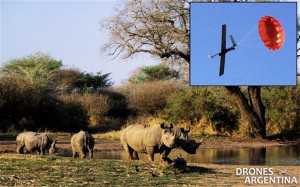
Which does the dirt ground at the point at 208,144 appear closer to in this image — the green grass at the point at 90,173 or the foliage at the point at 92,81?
the green grass at the point at 90,173

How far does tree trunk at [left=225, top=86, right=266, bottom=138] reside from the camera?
2953 centimetres

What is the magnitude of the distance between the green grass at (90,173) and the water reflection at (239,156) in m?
4.22

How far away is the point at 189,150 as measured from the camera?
15.6 meters

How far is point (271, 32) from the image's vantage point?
20.3m

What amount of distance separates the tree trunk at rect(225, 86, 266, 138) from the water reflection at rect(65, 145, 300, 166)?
15.4 ft

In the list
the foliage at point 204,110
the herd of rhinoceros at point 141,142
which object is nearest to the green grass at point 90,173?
the herd of rhinoceros at point 141,142

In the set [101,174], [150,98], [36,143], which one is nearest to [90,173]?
[101,174]

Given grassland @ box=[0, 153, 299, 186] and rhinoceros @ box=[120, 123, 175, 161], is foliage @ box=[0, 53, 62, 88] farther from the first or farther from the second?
grassland @ box=[0, 153, 299, 186]

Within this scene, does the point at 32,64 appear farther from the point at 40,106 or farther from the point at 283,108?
the point at 283,108

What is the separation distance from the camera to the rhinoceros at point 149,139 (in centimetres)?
1557

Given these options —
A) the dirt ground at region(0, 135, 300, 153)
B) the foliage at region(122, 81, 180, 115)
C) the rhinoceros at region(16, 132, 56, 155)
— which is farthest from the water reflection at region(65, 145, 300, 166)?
the foliage at region(122, 81, 180, 115)

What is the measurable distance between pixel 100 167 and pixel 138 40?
49.0ft

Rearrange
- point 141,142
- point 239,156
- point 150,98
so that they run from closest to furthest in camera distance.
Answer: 1. point 141,142
2. point 239,156
3. point 150,98

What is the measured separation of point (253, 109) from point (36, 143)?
1456cm
